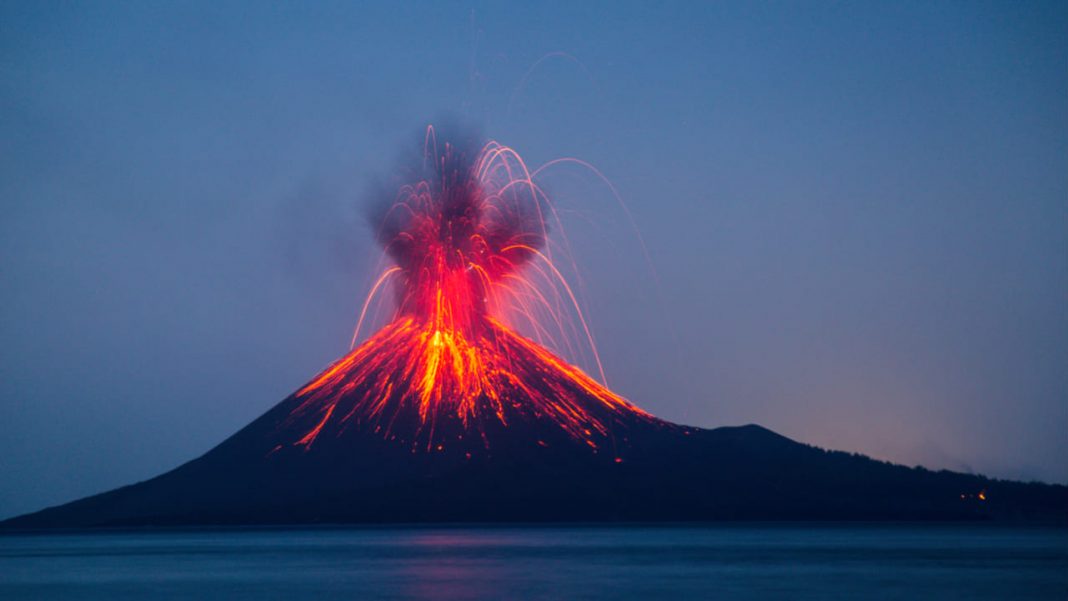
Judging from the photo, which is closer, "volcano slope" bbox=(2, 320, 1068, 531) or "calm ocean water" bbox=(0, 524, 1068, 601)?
"calm ocean water" bbox=(0, 524, 1068, 601)

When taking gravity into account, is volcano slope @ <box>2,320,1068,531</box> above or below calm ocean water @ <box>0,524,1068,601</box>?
above

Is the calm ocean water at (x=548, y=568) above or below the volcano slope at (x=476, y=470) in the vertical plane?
below

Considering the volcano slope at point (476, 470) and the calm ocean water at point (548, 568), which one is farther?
the volcano slope at point (476, 470)

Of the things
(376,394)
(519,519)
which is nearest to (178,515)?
(376,394)

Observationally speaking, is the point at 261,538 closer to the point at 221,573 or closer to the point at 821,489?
the point at 221,573
